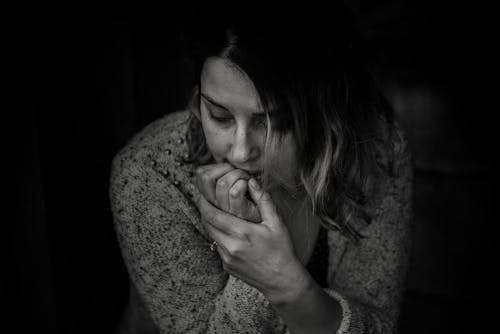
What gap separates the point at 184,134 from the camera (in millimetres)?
965

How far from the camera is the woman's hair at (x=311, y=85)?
0.70 meters

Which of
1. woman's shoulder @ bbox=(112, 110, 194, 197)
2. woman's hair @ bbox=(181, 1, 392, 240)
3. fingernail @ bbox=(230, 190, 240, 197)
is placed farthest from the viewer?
woman's shoulder @ bbox=(112, 110, 194, 197)

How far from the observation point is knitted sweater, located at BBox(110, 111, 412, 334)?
2.87 ft

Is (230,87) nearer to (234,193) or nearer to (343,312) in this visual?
(234,193)

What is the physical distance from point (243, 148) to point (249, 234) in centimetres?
16

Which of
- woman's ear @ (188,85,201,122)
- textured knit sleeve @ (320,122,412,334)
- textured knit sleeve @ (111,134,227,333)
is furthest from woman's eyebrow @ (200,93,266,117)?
textured knit sleeve @ (320,122,412,334)

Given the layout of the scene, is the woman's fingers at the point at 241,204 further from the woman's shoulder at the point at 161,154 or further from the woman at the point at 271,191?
the woman's shoulder at the point at 161,154

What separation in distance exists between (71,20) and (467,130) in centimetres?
133

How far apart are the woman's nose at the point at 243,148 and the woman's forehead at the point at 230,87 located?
0.17ft

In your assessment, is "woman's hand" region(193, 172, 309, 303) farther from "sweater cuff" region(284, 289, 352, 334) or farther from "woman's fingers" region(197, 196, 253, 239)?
"sweater cuff" region(284, 289, 352, 334)

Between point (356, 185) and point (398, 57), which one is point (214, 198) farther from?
point (398, 57)

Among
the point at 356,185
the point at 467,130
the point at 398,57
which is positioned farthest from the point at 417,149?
the point at 356,185

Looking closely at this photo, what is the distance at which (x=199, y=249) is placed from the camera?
3.00 ft

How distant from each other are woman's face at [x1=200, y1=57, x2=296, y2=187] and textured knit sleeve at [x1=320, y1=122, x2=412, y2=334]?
0.80ft
